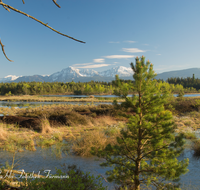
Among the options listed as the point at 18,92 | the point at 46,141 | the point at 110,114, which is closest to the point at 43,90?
the point at 18,92

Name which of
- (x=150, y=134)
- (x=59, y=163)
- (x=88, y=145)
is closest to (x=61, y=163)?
(x=59, y=163)

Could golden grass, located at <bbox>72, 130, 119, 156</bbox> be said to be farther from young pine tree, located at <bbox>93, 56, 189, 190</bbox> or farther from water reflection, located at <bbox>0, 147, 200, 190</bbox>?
young pine tree, located at <bbox>93, 56, 189, 190</bbox>

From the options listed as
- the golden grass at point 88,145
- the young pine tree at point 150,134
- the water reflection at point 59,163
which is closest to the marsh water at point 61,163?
the water reflection at point 59,163

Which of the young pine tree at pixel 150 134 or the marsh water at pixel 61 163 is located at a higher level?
the young pine tree at pixel 150 134

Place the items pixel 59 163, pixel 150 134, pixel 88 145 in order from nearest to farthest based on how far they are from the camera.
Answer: pixel 150 134 → pixel 59 163 → pixel 88 145

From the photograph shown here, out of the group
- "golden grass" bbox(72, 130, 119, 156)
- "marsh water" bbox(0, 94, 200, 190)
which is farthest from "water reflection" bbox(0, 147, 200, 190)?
A: "golden grass" bbox(72, 130, 119, 156)

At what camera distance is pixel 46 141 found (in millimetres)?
8953

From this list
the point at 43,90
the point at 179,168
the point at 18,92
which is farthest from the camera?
the point at 43,90

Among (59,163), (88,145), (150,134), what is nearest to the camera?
(150,134)

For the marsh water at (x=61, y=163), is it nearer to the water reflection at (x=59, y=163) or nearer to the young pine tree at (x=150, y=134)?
the water reflection at (x=59, y=163)

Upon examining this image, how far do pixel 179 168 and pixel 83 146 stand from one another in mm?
5160

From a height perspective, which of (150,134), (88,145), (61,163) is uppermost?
(150,134)

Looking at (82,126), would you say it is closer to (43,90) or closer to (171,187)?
(171,187)

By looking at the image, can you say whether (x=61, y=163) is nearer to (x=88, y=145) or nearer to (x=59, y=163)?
(x=59, y=163)
